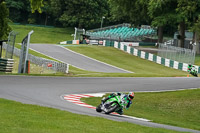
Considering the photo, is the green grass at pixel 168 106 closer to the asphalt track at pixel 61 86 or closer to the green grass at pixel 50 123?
the asphalt track at pixel 61 86

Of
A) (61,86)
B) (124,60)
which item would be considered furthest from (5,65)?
(124,60)

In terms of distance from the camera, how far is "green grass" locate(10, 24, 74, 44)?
7844 centimetres

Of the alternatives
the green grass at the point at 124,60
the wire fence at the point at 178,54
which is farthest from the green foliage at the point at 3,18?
the wire fence at the point at 178,54

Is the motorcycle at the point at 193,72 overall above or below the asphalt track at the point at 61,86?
below

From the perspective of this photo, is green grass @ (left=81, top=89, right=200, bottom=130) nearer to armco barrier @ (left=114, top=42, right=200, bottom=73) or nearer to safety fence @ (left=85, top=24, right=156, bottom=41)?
armco barrier @ (left=114, top=42, right=200, bottom=73)

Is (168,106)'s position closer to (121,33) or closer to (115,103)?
(115,103)

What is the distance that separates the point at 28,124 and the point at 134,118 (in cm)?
588

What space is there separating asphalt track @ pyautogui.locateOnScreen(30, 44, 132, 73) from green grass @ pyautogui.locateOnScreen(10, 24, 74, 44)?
843 inches

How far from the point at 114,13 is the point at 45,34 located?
18131mm

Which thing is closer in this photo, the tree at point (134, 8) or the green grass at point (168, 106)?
the green grass at point (168, 106)

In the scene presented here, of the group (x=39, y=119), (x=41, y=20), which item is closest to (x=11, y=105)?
(x=39, y=119)

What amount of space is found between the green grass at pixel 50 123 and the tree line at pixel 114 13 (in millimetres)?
36854

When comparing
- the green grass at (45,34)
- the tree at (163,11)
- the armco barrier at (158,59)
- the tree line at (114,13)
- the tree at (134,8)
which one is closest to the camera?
the armco barrier at (158,59)

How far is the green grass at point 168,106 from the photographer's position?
17697 mm
